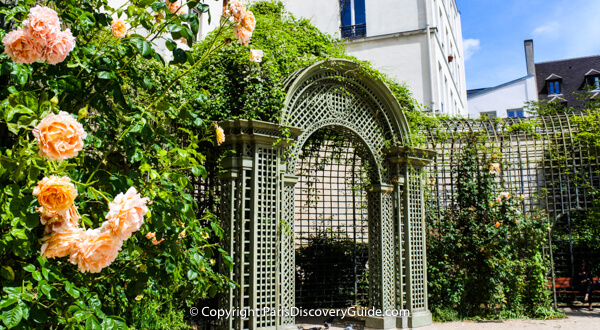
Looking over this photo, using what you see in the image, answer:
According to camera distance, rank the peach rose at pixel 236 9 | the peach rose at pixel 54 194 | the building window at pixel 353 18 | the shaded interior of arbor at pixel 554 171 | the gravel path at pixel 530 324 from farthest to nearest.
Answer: the building window at pixel 353 18, the shaded interior of arbor at pixel 554 171, the gravel path at pixel 530 324, the peach rose at pixel 236 9, the peach rose at pixel 54 194

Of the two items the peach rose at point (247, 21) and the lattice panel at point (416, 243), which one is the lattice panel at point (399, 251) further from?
the peach rose at point (247, 21)

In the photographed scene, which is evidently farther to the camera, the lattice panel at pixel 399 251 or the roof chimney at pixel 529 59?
the roof chimney at pixel 529 59

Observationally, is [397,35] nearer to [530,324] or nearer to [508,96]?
[530,324]

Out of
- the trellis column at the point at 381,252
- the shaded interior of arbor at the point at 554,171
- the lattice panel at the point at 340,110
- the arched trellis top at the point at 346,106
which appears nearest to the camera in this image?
the arched trellis top at the point at 346,106

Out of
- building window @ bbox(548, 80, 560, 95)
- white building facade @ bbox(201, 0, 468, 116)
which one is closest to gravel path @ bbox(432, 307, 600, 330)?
white building facade @ bbox(201, 0, 468, 116)

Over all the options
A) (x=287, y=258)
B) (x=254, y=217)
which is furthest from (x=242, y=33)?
(x=287, y=258)

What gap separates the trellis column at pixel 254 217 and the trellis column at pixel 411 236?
2.51 m

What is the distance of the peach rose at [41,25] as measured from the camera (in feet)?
6.40

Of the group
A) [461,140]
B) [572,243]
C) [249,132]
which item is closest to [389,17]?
[461,140]

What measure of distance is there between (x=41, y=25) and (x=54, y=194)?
73 centimetres

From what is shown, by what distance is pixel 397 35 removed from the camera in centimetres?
1525

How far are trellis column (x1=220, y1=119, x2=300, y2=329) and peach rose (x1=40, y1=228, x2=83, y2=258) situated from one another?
12.1ft

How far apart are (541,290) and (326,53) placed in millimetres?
Result: 5693

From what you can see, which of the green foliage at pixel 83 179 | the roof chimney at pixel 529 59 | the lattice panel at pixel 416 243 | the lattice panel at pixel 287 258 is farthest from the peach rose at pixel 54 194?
the roof chimney at pixel 529 59
